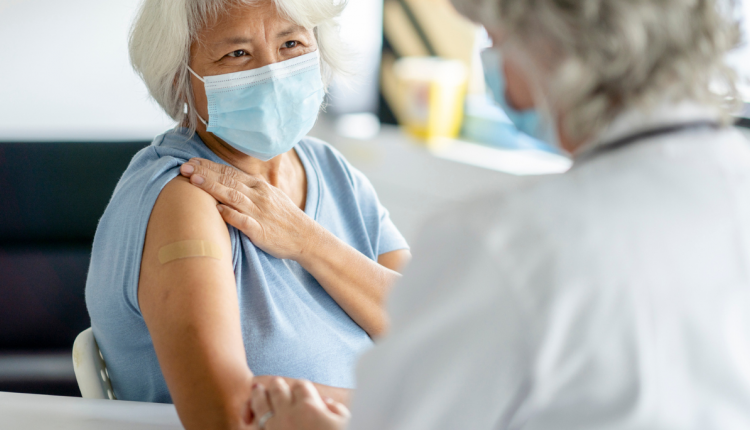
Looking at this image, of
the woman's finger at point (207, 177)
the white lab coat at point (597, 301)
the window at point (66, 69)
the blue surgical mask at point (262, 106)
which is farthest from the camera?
the window at point (66, 69)

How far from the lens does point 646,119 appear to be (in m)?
0.64

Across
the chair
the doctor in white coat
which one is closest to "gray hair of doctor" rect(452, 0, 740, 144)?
the doctor in white coat

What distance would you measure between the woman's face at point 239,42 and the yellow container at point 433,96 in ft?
6.71

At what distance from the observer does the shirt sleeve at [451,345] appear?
23.5 inches

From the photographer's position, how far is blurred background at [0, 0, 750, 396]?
8.07ft

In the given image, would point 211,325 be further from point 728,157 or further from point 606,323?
point 728,157

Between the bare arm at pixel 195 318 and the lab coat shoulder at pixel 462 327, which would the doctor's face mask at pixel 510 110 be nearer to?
the lab coat shoulder at pixel 462 327

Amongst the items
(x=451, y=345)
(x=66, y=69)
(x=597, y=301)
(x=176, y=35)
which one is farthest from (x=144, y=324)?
(x=66, y=69)

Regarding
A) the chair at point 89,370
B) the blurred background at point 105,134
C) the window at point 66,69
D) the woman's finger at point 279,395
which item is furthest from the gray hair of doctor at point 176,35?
the window at point 66,69

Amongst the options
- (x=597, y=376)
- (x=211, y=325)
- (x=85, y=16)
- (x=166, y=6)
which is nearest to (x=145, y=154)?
(x=166, y=6)

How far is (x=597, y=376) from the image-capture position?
1.97 feet

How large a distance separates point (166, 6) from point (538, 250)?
1.06m

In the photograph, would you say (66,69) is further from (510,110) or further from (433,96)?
(510,110)

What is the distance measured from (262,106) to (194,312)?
51 centimetres
